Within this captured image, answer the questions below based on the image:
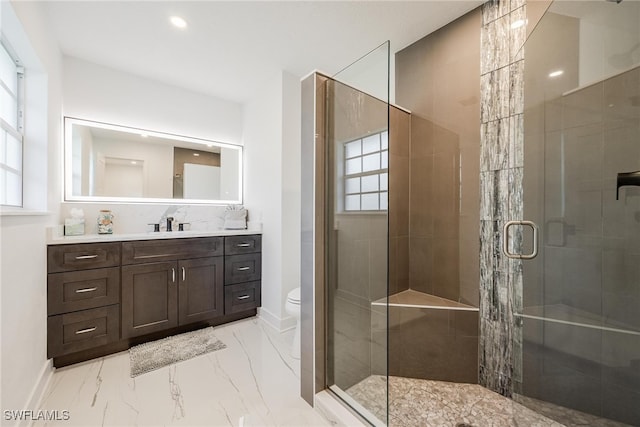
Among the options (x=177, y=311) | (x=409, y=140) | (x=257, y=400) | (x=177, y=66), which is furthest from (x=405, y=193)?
(x=177, y=66)

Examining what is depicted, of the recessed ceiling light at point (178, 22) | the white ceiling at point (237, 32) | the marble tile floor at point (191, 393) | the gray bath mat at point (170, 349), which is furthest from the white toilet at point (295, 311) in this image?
the recessed ceiling light at point (178, 22)

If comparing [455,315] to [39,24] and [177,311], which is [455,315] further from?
[39,24]

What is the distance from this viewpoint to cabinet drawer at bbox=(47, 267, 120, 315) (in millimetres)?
1865

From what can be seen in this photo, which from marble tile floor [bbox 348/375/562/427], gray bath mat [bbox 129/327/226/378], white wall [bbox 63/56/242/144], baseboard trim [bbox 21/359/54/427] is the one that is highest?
white wall [bbox 63/56/242/144]

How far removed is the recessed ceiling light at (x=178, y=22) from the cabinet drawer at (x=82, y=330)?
224cm

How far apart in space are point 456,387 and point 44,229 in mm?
2987

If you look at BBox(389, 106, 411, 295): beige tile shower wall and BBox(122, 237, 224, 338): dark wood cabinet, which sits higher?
BBox(389, 106, 411, 295): beige tile shower wall

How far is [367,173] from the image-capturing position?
141cm

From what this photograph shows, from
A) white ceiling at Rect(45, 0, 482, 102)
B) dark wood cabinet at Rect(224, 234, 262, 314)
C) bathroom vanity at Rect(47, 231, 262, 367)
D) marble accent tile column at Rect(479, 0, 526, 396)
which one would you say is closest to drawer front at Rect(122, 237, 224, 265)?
bathroom vanity at Rect(47, 231, 262, 367)

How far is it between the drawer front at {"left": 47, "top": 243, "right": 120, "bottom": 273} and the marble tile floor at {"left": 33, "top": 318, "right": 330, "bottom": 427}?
2.44ft

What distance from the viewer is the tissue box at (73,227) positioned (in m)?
2.26

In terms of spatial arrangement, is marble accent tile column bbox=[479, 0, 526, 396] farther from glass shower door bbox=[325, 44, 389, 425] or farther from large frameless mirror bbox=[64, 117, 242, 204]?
large frameless mirror bbox=[64, 117, 242, 204]

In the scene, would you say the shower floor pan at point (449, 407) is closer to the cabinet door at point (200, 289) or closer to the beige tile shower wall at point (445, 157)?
the beige tile shower wall at point (445, 157)

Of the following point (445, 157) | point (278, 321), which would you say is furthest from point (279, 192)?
point (445, 157)
